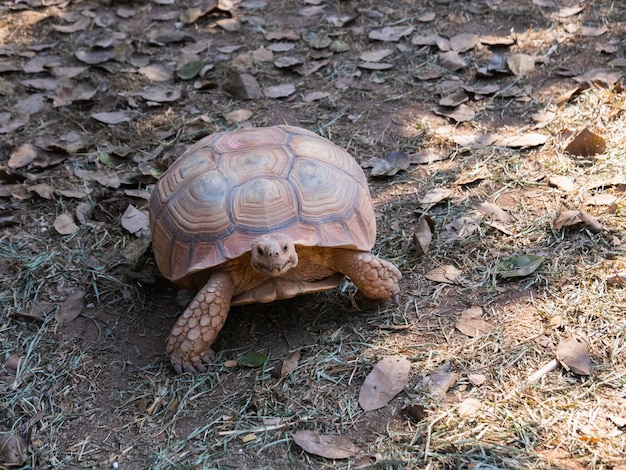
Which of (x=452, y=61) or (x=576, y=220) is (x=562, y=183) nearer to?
(x=576, y=220)

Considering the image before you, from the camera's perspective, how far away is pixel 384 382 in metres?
2.58

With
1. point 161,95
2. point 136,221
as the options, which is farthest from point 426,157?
point 161,95

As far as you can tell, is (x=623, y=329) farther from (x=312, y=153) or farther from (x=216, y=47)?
(x=216, y=47)

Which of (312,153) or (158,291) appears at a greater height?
(312,153)

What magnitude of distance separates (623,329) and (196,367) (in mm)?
1802

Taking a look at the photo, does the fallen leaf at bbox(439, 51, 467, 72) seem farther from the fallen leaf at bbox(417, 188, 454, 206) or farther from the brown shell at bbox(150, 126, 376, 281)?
the brown shell at bbox(150, 126, 376, 281)

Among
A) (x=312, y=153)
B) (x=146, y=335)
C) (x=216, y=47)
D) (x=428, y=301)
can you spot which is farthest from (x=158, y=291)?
(x=216, y=47)

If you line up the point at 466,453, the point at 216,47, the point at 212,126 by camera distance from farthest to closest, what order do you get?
1. the point at 216,47
2. the point at 212,126
3. the point at 466,453

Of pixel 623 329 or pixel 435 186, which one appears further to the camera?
pixel 435 186

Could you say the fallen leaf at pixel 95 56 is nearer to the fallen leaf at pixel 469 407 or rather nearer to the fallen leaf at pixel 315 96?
the fallen leaf at pixel 315 96

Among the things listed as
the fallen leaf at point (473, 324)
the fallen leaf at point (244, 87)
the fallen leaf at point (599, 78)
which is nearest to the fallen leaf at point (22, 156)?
the fallen leaf at point (244, 87)

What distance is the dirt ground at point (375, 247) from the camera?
8.01 feet

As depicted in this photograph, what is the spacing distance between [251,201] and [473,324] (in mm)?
1121

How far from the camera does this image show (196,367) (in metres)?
2.79
